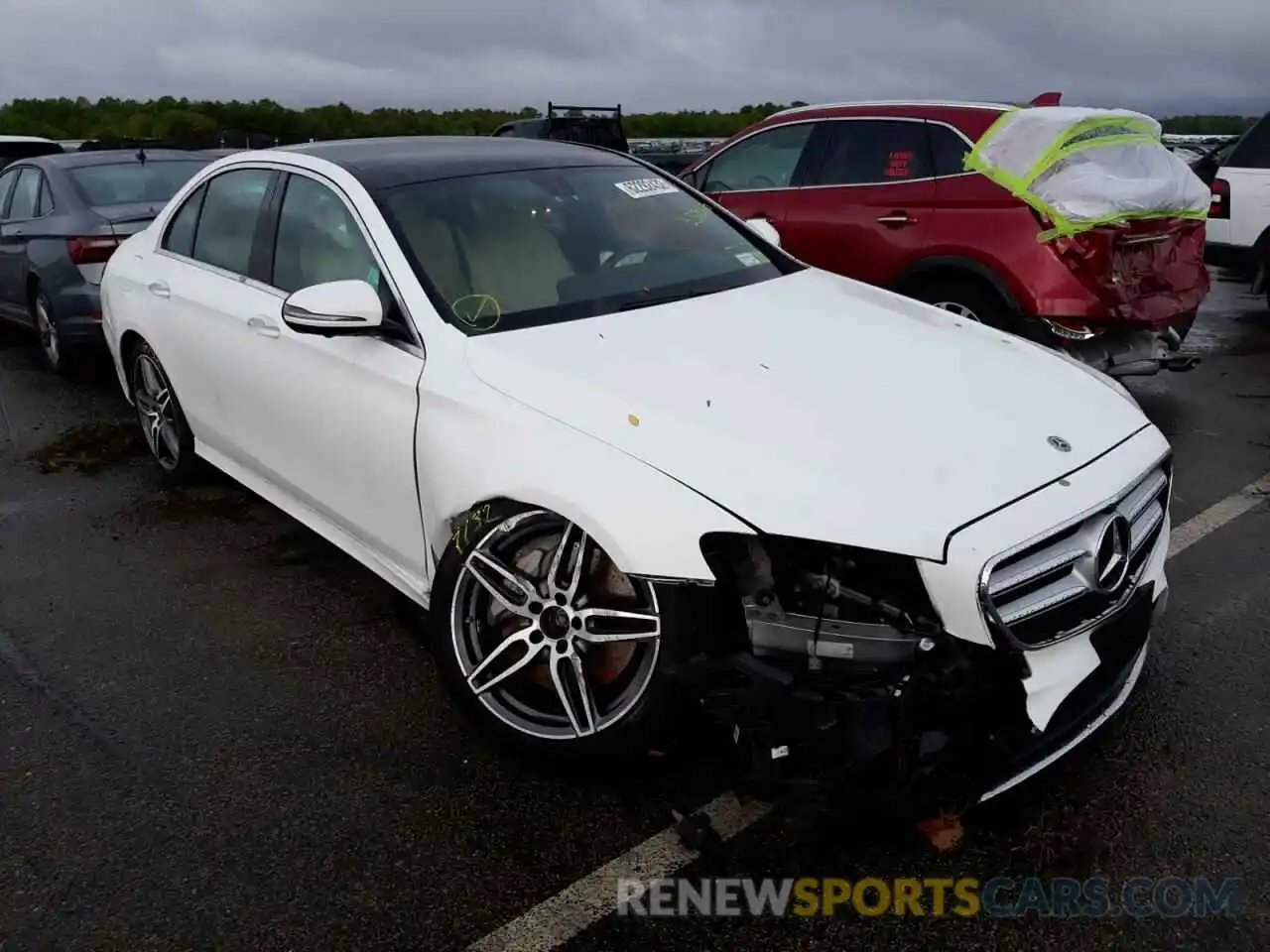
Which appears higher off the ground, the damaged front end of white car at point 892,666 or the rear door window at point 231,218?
the rear door window at point 231,218

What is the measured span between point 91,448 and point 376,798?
401 centimetres

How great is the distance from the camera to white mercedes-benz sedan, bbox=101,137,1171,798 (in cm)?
236

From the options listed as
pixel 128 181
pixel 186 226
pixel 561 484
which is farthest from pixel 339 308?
pixel 128 181

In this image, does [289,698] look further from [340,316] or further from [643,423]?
[643,423]

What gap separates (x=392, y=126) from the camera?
36.0 metres

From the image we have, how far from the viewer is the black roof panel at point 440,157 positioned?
3.72 m

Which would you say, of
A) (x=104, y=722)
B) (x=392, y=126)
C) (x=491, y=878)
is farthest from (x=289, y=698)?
(x=392, y=126)

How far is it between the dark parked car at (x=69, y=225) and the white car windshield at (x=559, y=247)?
415 centimetres

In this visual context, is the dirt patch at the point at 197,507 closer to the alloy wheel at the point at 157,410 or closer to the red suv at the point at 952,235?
the alloy wheel at the point at 157,410

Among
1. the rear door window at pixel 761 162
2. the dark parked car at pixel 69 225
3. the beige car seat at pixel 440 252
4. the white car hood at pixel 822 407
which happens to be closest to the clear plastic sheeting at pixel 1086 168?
the rear door window at pixel 761 162

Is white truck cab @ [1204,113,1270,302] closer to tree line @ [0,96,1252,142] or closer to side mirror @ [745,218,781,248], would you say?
side mirror @ [745,218,781,248]

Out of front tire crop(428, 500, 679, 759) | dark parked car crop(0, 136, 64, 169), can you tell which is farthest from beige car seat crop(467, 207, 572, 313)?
dark parked car crop(0, 136, 64, 169)

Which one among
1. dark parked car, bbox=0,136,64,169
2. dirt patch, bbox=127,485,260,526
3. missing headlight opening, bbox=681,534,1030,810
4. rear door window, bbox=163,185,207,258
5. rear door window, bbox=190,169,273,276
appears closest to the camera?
missing headlight opening, bbox=681,534,1030,810

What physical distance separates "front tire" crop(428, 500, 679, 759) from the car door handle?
132 centimetres
